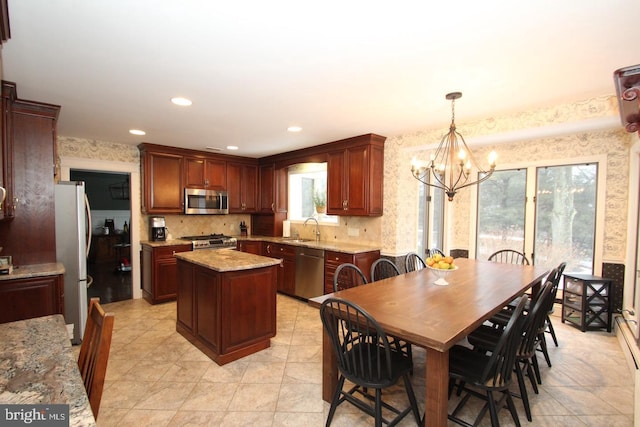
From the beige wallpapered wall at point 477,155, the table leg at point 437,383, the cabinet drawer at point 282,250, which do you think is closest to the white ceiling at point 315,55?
the beige wallpapered wall at point 477,155

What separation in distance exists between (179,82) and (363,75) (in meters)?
1.42

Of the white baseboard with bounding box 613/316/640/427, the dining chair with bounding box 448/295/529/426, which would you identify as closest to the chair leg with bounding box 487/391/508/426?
the dining chair with bounding box 448/295/529/426

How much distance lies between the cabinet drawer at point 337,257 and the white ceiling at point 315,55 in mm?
1765

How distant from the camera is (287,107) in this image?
2.98m

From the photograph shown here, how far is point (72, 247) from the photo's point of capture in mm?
3188

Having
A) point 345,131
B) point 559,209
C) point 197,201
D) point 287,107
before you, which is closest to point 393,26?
point 287,107

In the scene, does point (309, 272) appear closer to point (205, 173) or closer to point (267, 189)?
point (267, 189)

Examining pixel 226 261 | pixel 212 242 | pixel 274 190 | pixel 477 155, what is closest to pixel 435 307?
pixel 226 261

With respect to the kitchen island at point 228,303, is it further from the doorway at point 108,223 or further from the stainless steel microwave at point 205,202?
the doorway at point 108,223

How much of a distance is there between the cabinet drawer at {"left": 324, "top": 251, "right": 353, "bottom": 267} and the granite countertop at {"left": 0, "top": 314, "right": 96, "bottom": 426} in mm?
2953

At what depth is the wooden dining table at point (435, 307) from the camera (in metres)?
1.62

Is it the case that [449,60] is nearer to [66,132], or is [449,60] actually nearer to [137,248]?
[66,132]

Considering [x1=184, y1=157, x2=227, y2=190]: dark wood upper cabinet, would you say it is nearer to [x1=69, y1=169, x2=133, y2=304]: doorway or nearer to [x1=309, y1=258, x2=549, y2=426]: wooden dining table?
[x1=69, y1=169, x2=133, y2=304]: doorway

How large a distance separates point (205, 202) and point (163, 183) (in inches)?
27.5
